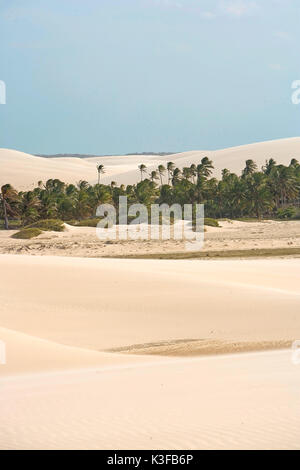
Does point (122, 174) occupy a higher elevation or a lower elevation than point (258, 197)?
higher

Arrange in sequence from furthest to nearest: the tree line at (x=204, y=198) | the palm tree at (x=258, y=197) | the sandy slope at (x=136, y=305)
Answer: the palm tree at (x=258, y=197) → the tree line at (x=204, y=198) → the sandy slope at (x=136, y=305)

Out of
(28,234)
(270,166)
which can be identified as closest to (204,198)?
(270,166)

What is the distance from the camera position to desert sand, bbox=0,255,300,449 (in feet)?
25.3

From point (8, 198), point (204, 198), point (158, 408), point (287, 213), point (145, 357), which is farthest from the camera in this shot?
point (204, 198)

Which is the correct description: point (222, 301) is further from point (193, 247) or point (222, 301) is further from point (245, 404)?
Answer: point (193, 247)

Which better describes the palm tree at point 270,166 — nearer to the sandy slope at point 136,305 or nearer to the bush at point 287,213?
the bush at point 287,213

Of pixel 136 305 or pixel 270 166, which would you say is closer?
pixel 136 305

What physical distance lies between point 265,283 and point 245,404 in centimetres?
1679

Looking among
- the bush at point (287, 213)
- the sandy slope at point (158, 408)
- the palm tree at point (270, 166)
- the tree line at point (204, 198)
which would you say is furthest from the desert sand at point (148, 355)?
the palm tree at point (270, 166)

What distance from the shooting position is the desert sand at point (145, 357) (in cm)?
773

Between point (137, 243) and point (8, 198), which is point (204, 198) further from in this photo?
point (137, 243)

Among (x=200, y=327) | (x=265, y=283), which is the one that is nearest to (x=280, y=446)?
(x=200, y=327)

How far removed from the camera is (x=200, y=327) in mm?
17844

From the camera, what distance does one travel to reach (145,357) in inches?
572
